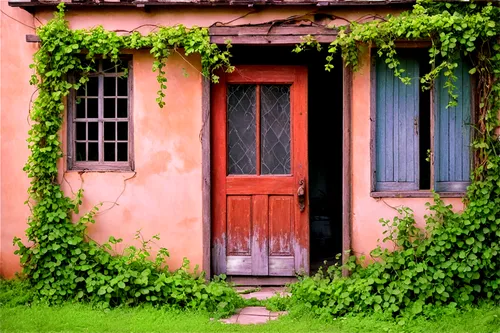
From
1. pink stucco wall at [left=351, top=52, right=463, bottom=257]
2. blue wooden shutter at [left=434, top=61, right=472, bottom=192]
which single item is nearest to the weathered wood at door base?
pink stucco wall at [left=351, top=52, right=463, bottom=257]

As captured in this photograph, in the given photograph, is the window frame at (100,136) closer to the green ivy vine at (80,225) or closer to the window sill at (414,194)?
the green ivy vine at (80,225)

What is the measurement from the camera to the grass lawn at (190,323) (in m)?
6.56

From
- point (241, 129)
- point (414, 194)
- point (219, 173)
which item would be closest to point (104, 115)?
point (219, 173)

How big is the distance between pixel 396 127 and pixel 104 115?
3716mm

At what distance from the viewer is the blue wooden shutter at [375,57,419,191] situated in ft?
25.2

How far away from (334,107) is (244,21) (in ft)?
12.3

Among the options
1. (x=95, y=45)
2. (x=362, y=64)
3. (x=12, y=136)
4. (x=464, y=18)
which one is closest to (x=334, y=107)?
(x=362, y=64)

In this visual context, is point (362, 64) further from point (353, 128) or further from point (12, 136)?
point (12, 136)

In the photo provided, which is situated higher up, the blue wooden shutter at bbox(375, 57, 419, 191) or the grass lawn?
the blue wooden shutter at bbox(375, 57, 419, 191)

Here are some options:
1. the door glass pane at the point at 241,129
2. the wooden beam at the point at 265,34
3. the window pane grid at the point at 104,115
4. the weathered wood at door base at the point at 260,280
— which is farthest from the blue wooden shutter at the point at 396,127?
the window pane grid at the point at 104,115

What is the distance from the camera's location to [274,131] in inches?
319

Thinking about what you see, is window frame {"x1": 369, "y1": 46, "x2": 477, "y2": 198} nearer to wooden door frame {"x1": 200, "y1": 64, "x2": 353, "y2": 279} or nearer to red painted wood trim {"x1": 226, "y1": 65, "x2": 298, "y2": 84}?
wooden door frame {"x1": 200, "y1": 64, "x2": 353, "y2": 279}

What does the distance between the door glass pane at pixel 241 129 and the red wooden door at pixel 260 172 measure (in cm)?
1

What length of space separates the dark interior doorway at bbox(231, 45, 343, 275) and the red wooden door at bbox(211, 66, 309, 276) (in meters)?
1.99
